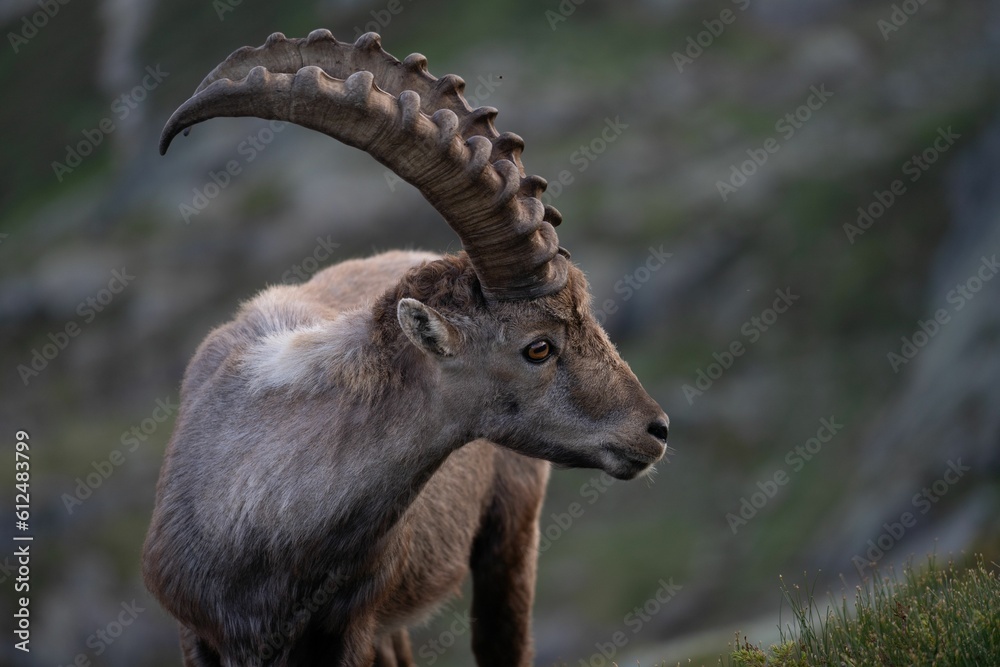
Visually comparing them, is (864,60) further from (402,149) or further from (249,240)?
(402,149)

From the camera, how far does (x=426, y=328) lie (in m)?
6.40

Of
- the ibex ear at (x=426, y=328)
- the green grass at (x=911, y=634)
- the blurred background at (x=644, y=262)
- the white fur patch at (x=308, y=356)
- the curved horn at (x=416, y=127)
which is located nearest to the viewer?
the curved horn at (x=416, y=127)

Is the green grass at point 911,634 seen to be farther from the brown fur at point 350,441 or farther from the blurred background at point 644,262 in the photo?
the blurred background at point 644,262

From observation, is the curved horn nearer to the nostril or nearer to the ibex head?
the ibex head

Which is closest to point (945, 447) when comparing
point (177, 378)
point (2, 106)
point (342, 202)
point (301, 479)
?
point (301, 479)

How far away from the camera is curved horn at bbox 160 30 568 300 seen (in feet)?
20.1

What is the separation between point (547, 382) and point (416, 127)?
5.30 ft

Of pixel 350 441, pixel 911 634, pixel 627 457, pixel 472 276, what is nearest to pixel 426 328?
pixel 472 276

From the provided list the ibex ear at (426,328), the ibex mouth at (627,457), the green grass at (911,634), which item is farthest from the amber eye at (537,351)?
the green grass at (911,634)

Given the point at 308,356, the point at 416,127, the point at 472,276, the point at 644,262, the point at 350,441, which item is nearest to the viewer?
the point at 416,127

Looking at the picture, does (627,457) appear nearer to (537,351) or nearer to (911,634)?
(537,351)

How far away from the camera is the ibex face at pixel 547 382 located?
6.54 metres

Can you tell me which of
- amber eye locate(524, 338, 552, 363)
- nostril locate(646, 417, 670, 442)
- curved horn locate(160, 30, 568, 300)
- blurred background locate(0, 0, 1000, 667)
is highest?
curved horn locate(160, 30, 568, 300)

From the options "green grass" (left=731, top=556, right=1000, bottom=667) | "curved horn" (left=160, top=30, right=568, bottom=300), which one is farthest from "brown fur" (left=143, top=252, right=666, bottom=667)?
"green grass" (left=731, top=556, right=1000, bottom=667)
